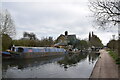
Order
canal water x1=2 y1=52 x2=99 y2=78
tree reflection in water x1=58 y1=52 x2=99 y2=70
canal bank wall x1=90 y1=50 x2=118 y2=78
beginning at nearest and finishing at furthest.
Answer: canal bank wall x1=90 y1=50 x2=118 y2=78, canal water x1=2 y1=52 x2=99 y2=78, tree reflection in water x1=58 y1=52 x2=99 y2=70

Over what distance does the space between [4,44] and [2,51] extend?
1.78 meters

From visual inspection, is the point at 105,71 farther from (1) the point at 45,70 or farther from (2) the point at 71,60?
(2) the point at 71,60

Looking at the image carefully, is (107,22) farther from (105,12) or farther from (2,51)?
(2,51)

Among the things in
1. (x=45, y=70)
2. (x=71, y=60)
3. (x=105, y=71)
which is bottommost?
(x=71, y=60)

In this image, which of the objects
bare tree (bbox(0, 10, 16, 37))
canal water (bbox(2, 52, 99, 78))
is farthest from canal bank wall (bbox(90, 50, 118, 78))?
bare tree (bbox(0, 10, 16, 37))

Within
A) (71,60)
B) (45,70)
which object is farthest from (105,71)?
(71,60)

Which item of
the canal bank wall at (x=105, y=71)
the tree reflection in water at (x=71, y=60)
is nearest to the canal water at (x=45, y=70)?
the tree reflection in water at (x=71, y=60)

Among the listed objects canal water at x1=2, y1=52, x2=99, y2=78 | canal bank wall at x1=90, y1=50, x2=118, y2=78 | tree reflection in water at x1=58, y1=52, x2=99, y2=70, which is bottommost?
tree reflection in water at x1=58, y1=52, x2=99, y2=70

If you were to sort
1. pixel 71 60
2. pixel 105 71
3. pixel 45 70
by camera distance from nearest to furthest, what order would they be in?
pixel 105 71 → pixel 45 70 → pixel 71 60

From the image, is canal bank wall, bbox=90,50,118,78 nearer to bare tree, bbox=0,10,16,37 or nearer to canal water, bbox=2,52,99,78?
canal water, bbox=2,52,99,78

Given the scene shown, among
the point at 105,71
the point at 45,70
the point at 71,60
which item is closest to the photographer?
the point at 105,71

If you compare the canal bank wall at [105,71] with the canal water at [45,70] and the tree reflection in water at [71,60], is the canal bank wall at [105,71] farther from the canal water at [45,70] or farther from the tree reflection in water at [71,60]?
the tree reflection in water at [71,60]

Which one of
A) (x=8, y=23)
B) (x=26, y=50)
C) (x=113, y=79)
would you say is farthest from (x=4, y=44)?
(x=113, y=79)

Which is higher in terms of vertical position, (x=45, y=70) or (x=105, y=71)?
(x=105, y=71)
